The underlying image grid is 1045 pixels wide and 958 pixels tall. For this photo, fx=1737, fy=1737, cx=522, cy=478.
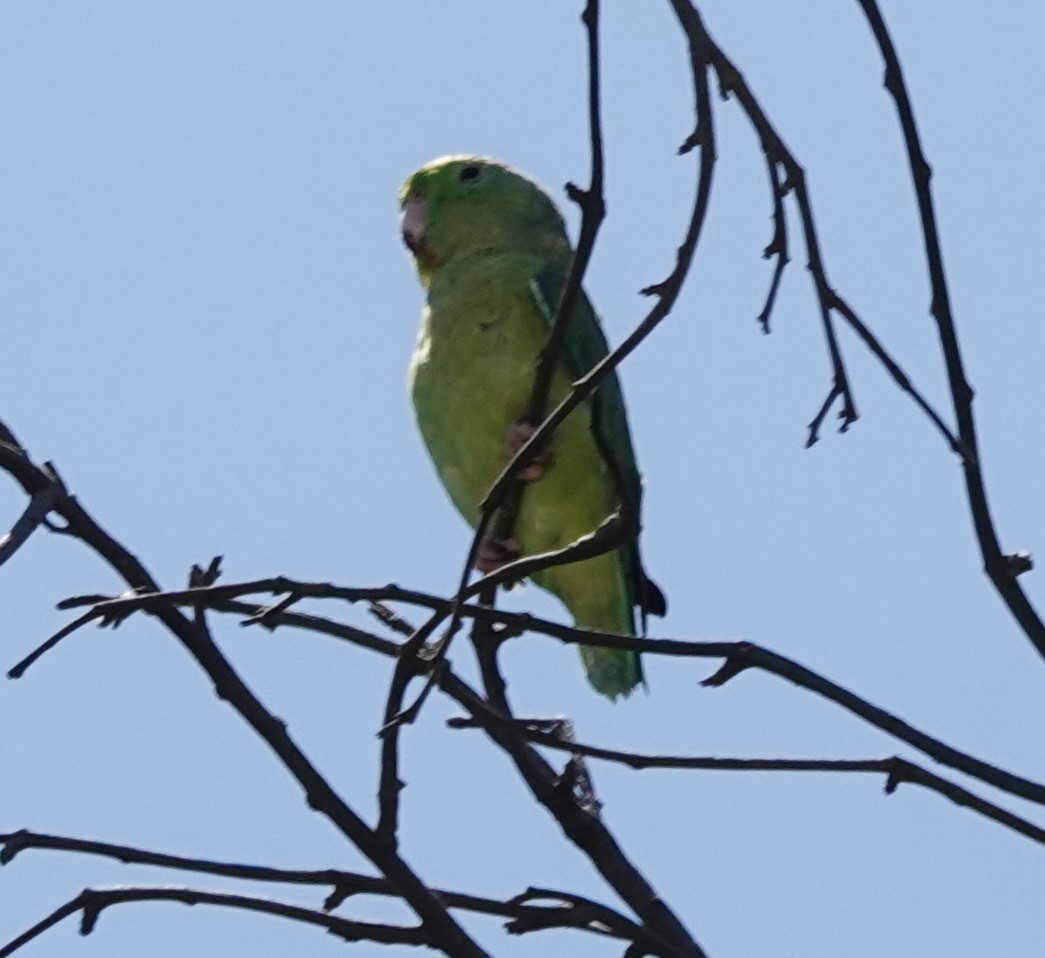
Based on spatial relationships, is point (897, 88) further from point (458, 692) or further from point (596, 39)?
point (458, 692)


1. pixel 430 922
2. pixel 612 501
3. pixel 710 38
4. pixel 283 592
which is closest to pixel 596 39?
pixel 710 38

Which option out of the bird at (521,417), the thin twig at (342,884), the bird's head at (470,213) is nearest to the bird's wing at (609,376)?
the bird at (521,417)

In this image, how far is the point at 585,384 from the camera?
2.02 metres

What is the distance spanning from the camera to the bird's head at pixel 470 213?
5441mm

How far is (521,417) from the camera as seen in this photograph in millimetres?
4426

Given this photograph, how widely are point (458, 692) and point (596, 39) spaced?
882 millimetres

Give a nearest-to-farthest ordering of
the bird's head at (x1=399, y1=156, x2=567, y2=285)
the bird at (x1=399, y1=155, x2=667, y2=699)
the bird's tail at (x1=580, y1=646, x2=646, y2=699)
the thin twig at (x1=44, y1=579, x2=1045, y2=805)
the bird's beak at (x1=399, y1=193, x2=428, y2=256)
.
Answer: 1. the thin twig at (x1=44, y1=579, x2=1045, y2=805)
2. the bird at (x1=399, y1=155, x2=667, y2=699)
3. the bird's tail at (x1=580, y1=646, x2=646, y2=699)
4. the bird's head at (x1=399, y1=156, x2=567, y2=285)
5. the bird's beak at (x1=399, y1=193, x2=428, y2=256)

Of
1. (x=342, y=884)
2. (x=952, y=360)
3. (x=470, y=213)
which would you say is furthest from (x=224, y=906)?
(x=470, y=213)

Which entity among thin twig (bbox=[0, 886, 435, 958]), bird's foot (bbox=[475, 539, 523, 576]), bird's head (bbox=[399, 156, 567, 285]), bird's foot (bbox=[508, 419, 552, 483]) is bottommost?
thin twig (bbox=[0, 886, 435, 958])

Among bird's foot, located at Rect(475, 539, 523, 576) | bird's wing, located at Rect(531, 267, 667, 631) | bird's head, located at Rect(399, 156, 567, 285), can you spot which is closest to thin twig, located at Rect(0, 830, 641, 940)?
bird's foot, located at Rect(475, 539, 523, 576)

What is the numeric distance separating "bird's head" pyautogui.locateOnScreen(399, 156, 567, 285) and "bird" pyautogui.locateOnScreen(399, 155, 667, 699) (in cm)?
11

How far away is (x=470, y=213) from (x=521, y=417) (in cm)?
134

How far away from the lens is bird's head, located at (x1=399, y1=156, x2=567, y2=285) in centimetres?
544

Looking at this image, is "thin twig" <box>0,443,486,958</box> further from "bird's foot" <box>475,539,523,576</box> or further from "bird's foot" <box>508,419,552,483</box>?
"bird's foot" <box>508,419,552,483</box>
